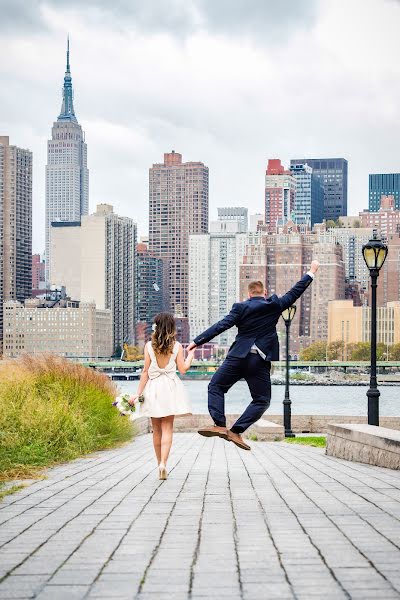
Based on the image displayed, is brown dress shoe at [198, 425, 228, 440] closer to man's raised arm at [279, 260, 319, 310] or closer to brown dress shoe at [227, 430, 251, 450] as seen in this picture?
brown dress shoe at [227, 430, 251, 450]

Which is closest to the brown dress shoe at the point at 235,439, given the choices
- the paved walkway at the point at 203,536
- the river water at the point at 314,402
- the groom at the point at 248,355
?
the groom at the point at 248,355

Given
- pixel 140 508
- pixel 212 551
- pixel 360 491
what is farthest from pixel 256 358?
pixel 212 551

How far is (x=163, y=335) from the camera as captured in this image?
10.7 meters

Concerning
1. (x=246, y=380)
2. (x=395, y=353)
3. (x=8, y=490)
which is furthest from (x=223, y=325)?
(x=395, y=353)

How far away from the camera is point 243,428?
1104cm

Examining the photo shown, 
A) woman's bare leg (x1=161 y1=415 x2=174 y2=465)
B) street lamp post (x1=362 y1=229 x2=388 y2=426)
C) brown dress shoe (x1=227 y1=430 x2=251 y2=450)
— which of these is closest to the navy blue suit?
brown dress shoe (x1=227 y1=430 x2=251 y2=450)

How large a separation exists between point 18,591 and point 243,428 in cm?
561

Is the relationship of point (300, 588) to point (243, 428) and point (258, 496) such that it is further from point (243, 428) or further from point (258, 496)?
point (243, 428)

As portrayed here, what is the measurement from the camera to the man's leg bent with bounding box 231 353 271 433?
10.8m

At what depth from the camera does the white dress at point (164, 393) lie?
10.6 m

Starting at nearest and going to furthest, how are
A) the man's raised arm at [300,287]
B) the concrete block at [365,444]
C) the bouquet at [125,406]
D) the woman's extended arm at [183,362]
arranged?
the woman's extended arm at [183,362] → the man's raised arm at [300,287] → the bouquet at [125,406] → the concrete block at [365,444]

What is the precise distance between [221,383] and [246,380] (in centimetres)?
26

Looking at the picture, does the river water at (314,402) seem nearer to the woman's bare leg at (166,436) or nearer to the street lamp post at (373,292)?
the street lamp post at (373,292)

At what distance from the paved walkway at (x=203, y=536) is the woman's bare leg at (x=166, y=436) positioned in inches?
9.7
